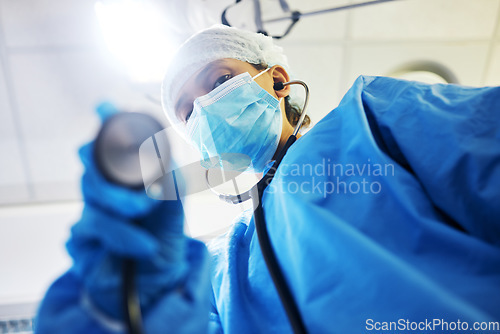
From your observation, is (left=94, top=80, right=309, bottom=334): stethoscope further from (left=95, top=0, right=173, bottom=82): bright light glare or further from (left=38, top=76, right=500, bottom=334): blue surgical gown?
(left=95, top=0, right=173, bottom=82): bright light glare

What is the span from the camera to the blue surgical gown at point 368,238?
277 millimetres

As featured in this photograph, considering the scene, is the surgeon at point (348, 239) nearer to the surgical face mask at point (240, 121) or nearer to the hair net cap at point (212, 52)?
the surgical face mask at point (240, 121)

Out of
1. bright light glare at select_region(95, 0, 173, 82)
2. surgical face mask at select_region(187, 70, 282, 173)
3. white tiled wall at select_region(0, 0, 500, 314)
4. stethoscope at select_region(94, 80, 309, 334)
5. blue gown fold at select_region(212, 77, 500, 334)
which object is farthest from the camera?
white tiled wall at select_region(0, 0, 500, 314)

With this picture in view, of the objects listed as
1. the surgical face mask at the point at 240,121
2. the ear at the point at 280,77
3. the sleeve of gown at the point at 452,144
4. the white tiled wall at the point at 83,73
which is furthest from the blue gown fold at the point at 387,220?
the white tiled wall at the point at 83,73

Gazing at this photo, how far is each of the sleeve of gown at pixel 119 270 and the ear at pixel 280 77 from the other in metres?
0.66

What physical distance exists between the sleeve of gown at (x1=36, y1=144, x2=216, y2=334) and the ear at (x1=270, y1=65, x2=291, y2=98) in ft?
2.16

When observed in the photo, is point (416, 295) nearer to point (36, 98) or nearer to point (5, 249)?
point (36, 98)

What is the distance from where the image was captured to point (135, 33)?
3.26 ft

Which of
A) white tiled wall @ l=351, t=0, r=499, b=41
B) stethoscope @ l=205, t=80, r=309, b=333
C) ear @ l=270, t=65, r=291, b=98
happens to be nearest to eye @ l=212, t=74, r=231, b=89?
ear @ l=270, t=65, r=291, b=98

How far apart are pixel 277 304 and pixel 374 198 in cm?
26

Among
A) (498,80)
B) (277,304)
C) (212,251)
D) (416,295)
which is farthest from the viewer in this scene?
(498,80)

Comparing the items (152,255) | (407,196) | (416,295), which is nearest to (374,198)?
(407,196)

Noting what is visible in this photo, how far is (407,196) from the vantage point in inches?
17.4

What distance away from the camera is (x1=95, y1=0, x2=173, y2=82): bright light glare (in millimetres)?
952
